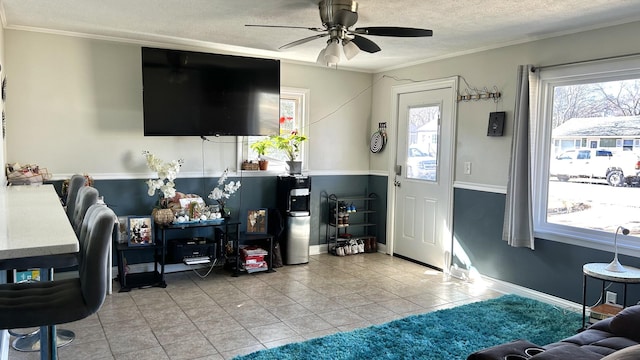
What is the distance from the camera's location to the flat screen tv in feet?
14.8

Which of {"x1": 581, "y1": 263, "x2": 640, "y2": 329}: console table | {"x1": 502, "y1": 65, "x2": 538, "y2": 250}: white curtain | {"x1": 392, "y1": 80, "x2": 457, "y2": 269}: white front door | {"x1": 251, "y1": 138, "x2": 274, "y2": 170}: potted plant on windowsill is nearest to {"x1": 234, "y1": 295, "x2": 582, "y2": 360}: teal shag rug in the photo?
{"x1": 581, "y1": 263, "x2": 640, "y2": 329}: console table

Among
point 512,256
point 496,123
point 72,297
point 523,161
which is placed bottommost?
point 512,256

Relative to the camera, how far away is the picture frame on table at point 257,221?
17.0ft

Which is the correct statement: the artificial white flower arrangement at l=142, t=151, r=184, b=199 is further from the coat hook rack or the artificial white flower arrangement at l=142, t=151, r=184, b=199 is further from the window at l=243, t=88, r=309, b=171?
the coat hook rack

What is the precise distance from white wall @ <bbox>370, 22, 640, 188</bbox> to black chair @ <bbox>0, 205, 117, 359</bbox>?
12.2 ft

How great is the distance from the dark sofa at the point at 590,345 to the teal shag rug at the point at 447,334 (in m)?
0.84

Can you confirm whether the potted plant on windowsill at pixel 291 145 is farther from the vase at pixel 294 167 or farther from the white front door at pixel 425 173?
the white front door at pixel 425 173

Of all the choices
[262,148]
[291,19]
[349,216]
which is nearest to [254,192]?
[262,148]

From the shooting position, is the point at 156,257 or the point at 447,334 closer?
the point at 447,334

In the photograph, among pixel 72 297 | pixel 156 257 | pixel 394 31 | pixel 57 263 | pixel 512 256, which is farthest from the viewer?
pixel 156 257

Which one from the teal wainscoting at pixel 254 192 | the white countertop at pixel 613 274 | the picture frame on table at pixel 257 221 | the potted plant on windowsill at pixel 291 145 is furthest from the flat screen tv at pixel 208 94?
the white countertop at pixel 613 274

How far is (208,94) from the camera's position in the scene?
15.7 feet

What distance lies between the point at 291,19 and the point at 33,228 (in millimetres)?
2544

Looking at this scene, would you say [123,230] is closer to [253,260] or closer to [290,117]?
[253,260]
